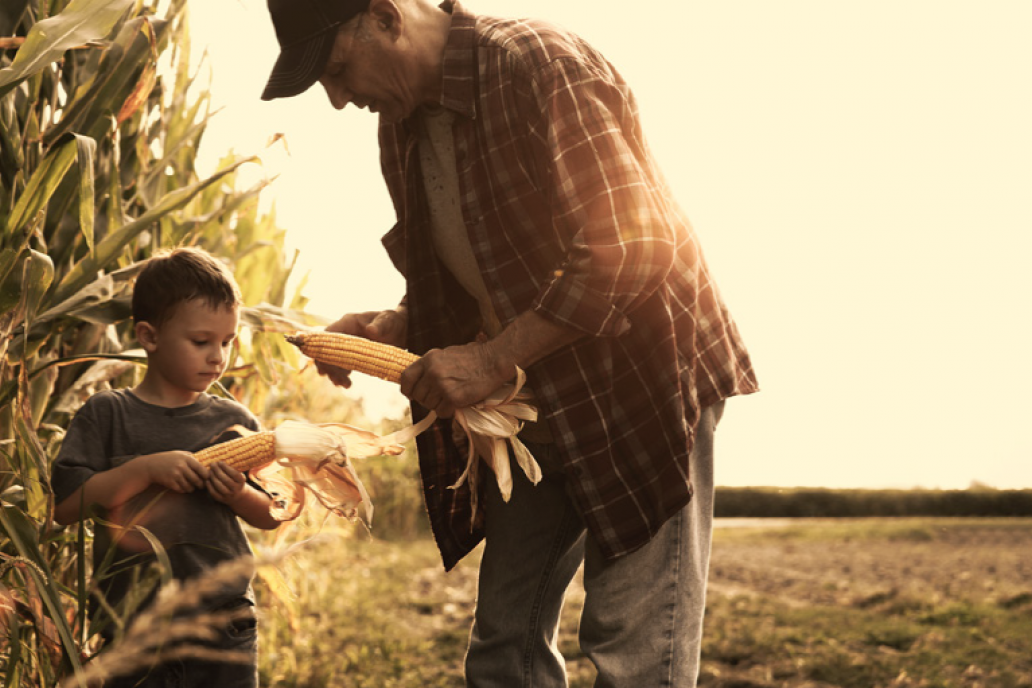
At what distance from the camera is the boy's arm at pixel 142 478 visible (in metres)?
1.80

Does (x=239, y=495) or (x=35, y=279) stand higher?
(x=35, y=279)

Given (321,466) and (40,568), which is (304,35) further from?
(40,568)

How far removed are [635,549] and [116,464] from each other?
94 cm

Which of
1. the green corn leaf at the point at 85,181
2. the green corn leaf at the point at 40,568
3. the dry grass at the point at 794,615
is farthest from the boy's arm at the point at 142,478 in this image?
the dry grass at the point at 794,615

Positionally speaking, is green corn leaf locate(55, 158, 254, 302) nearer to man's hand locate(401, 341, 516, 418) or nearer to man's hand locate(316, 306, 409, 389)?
man's hand locate(316, 306, 409, 389)

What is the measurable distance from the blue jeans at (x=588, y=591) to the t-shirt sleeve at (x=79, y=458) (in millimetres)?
730

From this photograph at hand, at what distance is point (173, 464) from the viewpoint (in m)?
1.80

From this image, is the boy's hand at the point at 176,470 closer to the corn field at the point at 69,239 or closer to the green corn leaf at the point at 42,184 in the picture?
the corn field at the point at 69,239

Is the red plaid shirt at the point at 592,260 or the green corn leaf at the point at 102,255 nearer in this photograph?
the red plaid shirt at the point at 592,260

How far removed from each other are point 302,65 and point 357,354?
50cm

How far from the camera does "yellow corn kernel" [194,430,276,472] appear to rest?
1.84 meters

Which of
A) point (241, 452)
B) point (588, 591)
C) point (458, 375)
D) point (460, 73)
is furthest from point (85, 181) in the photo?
point (588, 591)

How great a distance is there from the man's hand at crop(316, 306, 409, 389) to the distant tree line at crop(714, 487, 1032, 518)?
3.42 meters

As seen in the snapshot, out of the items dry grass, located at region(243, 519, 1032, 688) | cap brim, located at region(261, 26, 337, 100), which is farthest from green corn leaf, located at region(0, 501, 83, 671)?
dry grass, located at region(243, 519, 1032, 688)
